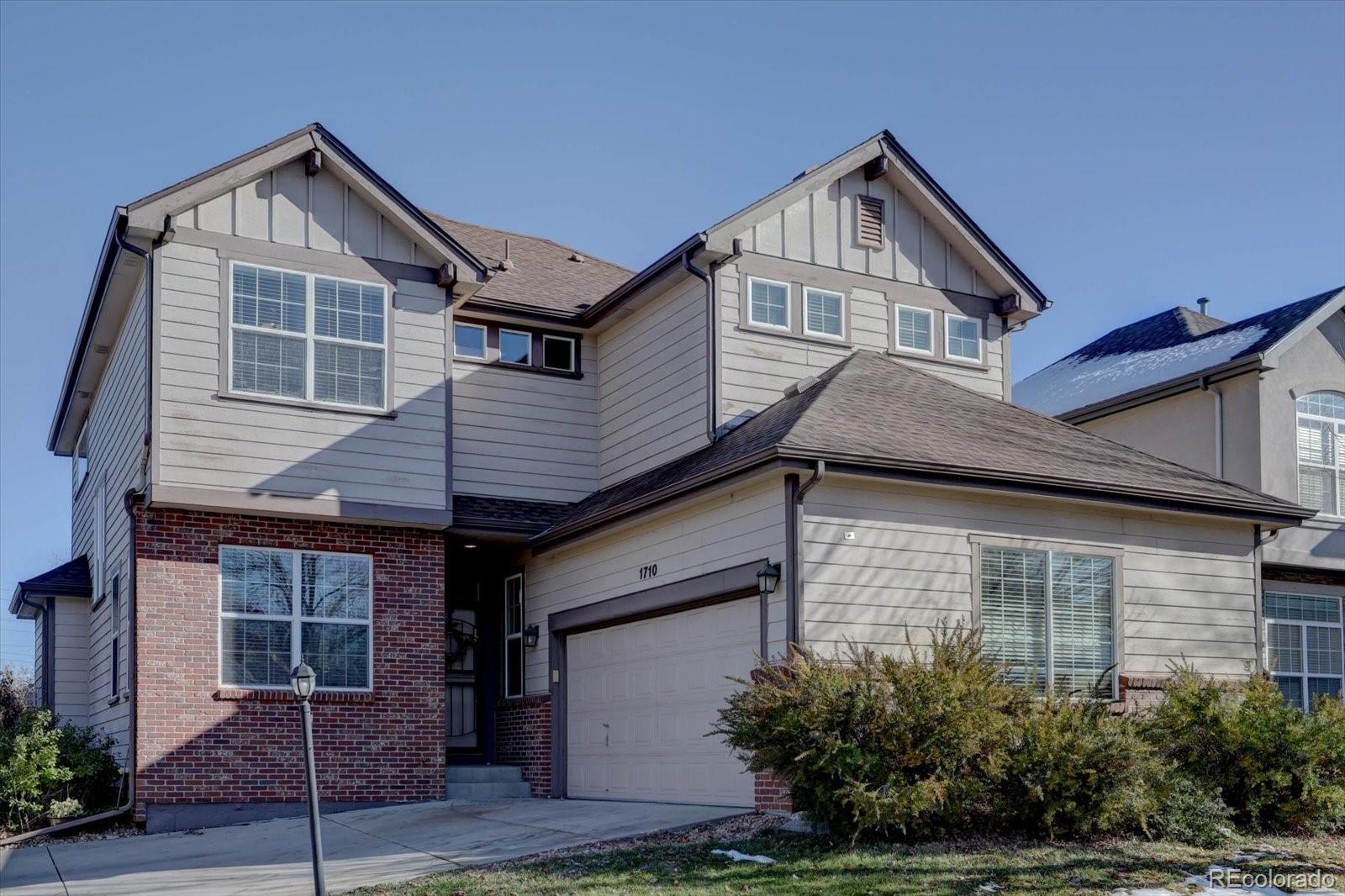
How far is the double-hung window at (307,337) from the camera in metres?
16.4

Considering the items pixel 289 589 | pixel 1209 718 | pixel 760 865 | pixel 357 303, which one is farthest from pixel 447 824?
Answer: pixel 1209 718

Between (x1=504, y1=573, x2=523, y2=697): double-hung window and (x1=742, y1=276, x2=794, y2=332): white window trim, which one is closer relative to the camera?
(x1=742, y1=276, x2=794, y2=332): white window trim

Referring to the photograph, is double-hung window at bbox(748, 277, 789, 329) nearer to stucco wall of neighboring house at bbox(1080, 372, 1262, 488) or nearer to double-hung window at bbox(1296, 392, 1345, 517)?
stucco wall of neighboring house at bbox(1080, 372, 1262, 488)

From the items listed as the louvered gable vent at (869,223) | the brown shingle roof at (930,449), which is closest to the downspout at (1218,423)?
the brown shingle roof at (930,449)

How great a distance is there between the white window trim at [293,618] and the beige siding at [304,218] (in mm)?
3552

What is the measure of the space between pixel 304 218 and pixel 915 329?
25.5 feet

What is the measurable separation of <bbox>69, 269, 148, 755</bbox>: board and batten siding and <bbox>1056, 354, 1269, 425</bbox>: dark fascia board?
14.1 metres

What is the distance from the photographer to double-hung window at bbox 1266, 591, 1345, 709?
19.6m

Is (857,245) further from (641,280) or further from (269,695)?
(269,695)

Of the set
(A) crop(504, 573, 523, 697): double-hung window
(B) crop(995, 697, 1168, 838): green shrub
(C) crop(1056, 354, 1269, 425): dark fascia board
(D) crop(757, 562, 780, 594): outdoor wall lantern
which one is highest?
(C) crop(1056, 354, 1269, 425): dark fascia board

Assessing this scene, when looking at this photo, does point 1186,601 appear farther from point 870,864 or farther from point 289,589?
point 289,589

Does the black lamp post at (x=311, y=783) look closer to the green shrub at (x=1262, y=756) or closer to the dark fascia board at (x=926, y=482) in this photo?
the dark fascia board at (x=926, y=482)

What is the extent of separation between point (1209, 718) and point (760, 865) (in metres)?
4.70

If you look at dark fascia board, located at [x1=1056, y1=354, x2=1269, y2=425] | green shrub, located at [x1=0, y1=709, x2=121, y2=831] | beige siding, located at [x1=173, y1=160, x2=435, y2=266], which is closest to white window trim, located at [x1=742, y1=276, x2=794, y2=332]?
beige siding, located at [x1=173, y1=160, x2=435, y2=266]
